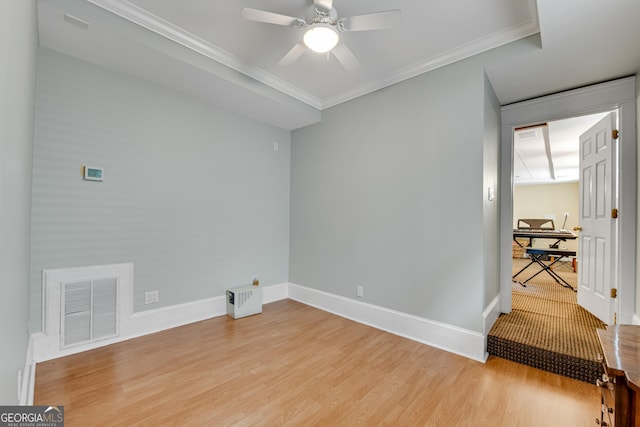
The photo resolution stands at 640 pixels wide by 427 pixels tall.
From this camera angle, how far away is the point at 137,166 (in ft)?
8.86

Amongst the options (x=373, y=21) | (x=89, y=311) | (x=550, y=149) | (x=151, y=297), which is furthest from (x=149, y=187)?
(x=550, y=149)

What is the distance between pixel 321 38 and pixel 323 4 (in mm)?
199

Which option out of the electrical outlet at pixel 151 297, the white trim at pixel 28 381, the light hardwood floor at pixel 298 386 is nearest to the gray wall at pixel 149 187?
the electrical outlet at pixel 151 297

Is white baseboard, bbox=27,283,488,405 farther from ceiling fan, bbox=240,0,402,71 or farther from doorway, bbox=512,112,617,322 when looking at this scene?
ceiling fan, bbox=240,0,402,71

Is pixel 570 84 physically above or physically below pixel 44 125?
above

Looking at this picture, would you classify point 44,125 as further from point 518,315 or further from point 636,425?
point 518,315

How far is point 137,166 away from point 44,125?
696mm

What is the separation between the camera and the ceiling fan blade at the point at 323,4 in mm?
1813

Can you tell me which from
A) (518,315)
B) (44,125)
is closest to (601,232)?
(518,315)

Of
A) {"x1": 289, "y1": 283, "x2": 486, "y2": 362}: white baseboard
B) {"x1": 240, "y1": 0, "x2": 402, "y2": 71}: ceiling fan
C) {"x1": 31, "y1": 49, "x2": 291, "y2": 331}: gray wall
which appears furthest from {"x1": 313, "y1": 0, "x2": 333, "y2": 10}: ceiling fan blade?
{"x1": 289, "y1": 283, "x2": 486, "y2": 362}: white baseboard

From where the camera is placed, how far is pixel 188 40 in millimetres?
2375

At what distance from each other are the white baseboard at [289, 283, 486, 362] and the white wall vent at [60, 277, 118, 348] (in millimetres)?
2181

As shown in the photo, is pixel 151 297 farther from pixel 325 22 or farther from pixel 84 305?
pixel 325 22

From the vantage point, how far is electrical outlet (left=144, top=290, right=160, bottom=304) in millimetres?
2746
